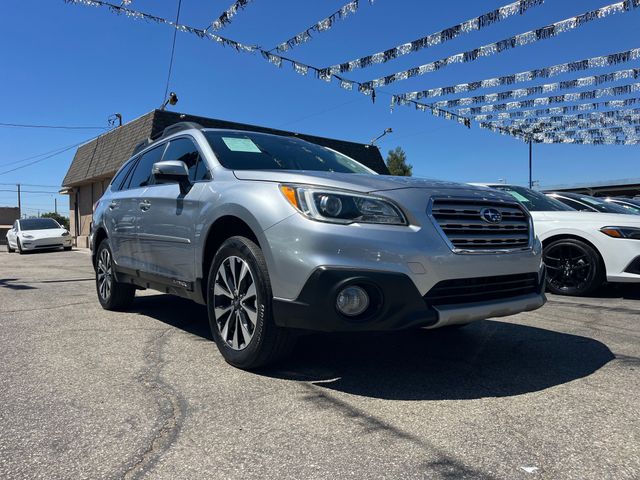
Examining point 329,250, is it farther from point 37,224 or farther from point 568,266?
point 37,224

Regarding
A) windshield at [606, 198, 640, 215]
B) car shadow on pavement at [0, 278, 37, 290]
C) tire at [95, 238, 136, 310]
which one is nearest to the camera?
tire at [95, 238, 136, 310]

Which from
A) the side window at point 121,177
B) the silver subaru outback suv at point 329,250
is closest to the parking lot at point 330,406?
the silver subaru outback suv at point 329,250

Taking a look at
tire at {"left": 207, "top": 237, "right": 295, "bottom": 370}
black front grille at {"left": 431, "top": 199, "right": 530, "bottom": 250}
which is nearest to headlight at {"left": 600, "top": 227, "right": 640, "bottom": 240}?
black front grille at {"left": 431, "top": 199, "right": 530, "bottom": 250}

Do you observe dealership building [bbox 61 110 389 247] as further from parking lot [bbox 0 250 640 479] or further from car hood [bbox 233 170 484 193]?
car hood [bbox 233 170 484 193]

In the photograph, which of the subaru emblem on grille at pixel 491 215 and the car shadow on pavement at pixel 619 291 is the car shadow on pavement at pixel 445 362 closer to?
the subaru emblem on grille at pixel 491 215

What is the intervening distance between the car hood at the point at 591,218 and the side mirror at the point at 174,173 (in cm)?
516

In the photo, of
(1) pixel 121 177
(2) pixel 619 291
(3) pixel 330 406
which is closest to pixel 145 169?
(1) pixel 121 177

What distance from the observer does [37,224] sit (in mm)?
19672

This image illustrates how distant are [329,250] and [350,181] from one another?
0.54 metres

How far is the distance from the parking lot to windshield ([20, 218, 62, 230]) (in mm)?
16807

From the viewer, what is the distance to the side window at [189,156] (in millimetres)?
4072

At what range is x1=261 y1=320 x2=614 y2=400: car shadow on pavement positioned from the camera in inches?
121

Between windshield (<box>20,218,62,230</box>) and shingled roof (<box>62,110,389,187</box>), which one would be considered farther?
windshield (<box>20,218,62,230</box>)

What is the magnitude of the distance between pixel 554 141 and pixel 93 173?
18.3 meters
